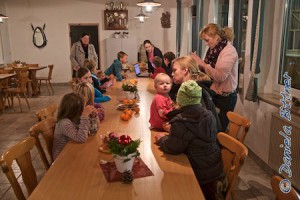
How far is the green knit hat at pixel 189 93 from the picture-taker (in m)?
1.63

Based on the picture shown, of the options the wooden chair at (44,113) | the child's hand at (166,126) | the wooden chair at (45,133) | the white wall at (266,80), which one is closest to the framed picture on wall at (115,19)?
the white wall at (266,80)

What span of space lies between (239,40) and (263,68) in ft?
2.28

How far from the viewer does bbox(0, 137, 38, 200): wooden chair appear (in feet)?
4.99

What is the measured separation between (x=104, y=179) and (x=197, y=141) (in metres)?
0.57

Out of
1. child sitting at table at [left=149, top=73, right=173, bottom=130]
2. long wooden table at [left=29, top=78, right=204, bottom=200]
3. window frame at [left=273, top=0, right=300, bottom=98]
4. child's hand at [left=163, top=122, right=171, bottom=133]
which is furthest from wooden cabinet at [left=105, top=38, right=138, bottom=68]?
long wooden table at [left=29, top=78, right=204, bottom=200]

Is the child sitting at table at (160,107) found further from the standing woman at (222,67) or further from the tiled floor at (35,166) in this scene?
the tiled floor at (35,166)

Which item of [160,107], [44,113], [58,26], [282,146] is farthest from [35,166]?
[58,26]

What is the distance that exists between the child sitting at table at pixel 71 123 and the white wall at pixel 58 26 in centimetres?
744

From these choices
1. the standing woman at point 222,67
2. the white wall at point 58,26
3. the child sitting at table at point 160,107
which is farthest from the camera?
the white wall at point 58,26

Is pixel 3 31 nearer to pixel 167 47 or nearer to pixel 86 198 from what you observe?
pixel 167 47

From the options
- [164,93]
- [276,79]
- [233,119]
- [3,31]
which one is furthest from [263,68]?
[3,31]

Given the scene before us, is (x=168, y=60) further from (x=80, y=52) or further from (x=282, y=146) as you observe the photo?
(x=80, y=52)

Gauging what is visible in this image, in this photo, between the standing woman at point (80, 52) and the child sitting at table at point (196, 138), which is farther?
the standing woman at point (80, 52)

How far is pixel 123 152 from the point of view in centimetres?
138
